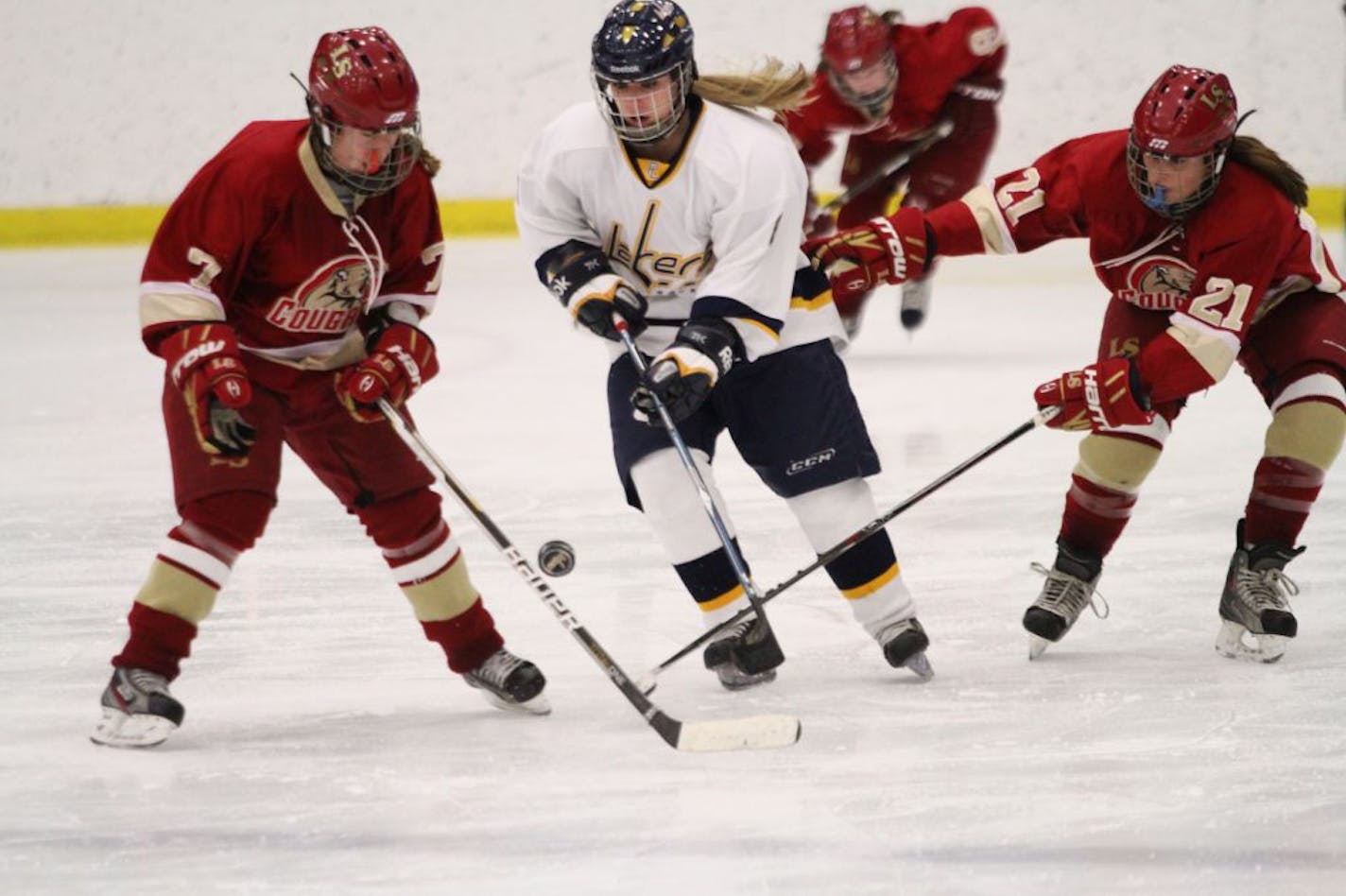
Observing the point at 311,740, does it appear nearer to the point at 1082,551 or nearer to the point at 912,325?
the point at 1082,551

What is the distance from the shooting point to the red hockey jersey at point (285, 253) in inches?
88.4

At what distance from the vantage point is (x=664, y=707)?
8.18ft

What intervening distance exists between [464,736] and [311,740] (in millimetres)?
192

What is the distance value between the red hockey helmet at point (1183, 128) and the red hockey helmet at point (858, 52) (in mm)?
2447

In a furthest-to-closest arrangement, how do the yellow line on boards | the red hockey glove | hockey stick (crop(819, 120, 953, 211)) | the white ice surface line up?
the yellow line on boards → hockey stick (crop(819, 120, 953, 211)) → the red hockey glove → the white ice surface

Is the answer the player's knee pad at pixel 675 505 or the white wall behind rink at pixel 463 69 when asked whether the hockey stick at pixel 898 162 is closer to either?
the white wall behind rink at pixel 463 69

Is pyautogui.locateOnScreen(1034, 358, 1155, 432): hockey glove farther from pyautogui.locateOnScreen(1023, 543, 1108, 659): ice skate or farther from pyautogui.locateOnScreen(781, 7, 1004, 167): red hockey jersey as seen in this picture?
pyautogui.locateOnScreen(781, 7, 1004, 167): red hockey jersey

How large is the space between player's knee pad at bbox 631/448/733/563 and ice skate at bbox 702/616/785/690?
0.12 metres

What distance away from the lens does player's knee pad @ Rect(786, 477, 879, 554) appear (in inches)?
99.6

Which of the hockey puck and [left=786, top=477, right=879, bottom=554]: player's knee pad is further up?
the hockey puck

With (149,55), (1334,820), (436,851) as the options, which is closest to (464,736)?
(436,851)

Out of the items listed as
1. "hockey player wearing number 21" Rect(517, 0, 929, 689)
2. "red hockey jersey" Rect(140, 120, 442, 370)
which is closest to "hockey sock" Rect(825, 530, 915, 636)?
"hockey player wearing number 21" Rect(517, 0, 929, 689)

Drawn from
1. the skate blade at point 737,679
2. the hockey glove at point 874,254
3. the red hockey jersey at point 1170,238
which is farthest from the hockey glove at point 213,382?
the red hockey jersey at point 1170,238

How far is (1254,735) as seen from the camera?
2.29 meters
